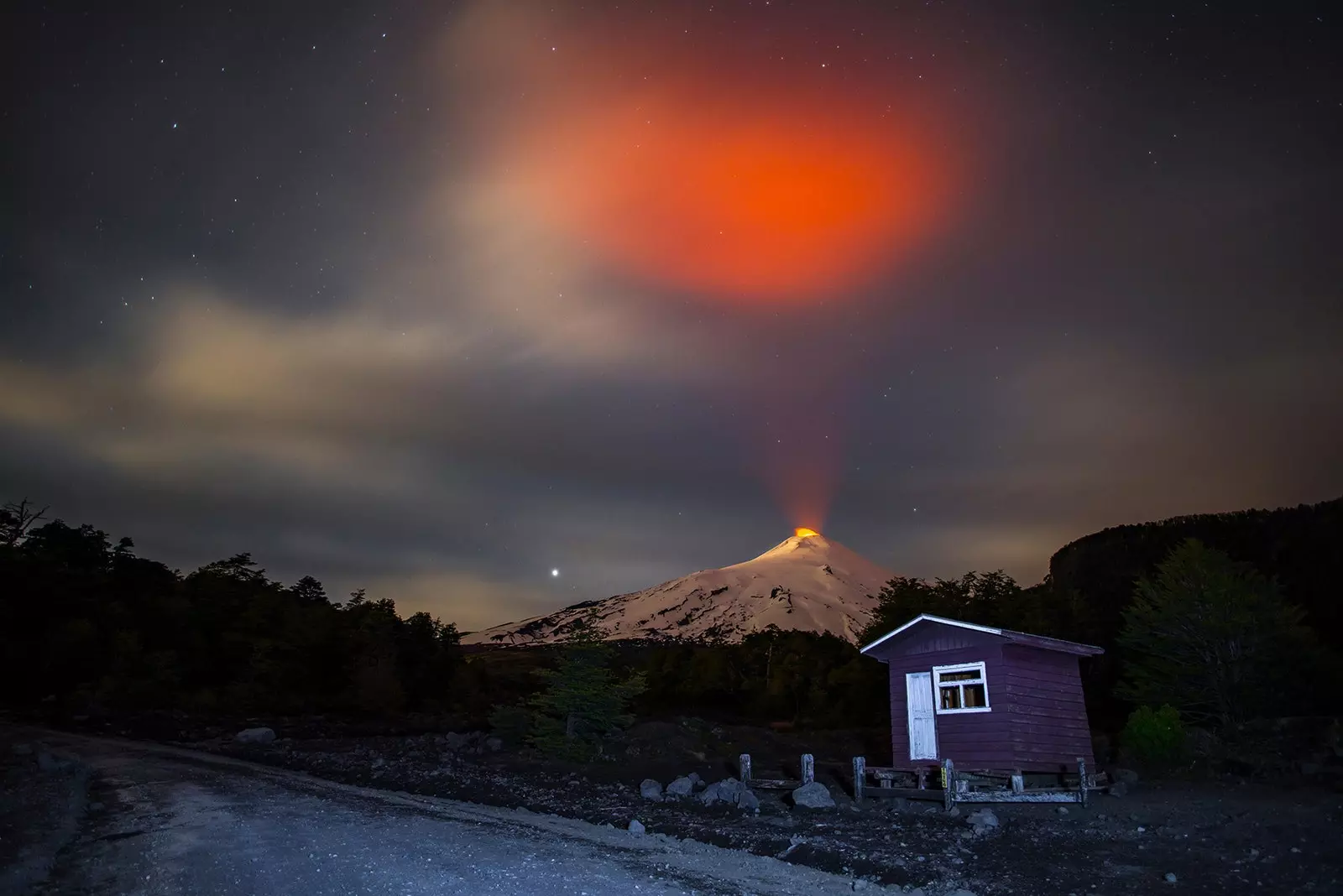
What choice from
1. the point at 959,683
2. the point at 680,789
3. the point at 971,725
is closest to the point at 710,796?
the point at 680,789

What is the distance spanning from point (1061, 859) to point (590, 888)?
9.66 metres

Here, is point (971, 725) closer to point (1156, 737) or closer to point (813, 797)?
point (813, 797)

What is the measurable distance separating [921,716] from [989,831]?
7.30 meters

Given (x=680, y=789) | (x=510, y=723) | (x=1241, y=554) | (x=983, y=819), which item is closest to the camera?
(x=983, y=819)

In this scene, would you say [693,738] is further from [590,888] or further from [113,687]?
[113,687]

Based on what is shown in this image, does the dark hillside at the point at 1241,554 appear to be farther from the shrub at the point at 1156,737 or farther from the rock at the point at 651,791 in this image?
the rock at the point at 651,791

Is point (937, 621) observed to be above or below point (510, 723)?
above

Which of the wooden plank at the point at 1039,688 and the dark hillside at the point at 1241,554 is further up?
the dark hillside at the point at 1241,554

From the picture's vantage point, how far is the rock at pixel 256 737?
37031 mm

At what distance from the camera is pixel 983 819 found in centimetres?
1902

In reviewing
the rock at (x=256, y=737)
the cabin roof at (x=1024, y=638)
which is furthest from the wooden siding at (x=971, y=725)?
the rock at (x=256, y=737)

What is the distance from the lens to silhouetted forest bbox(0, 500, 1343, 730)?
4157cm

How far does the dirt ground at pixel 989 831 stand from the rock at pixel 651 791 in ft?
0.79

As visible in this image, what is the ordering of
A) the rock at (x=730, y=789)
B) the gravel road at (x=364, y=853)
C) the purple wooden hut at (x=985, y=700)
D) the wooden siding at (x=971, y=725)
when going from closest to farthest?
the gravel road at (x=364, y=853) < the wooden siding at (x=971, y=725) < the purple wooden hut at (x=985, y=700) < the rock at (x=730, y=789)
